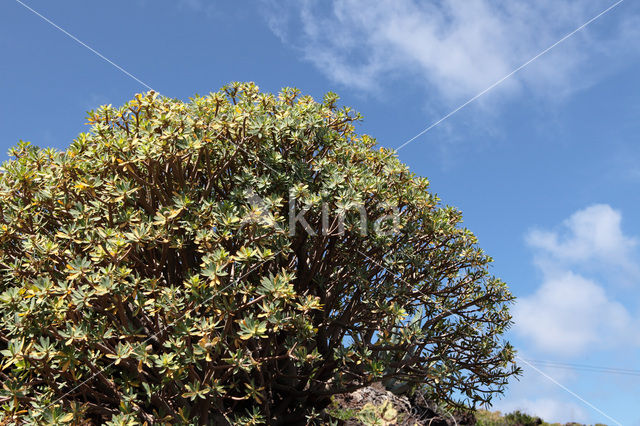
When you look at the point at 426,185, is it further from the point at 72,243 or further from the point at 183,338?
the point at 72,243

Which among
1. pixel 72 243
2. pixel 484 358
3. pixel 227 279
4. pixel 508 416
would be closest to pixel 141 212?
pixel 72 243

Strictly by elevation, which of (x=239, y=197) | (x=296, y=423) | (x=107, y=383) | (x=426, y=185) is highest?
(x=426, y=185)

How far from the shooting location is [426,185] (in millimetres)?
11242

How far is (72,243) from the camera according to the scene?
30.1ft

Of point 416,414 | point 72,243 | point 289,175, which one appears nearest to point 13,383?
point 72,243

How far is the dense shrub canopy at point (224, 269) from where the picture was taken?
830 cm

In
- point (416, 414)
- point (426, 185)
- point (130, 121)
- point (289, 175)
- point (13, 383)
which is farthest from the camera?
point (416, 414)

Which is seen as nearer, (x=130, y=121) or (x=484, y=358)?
(x=130, y=121)

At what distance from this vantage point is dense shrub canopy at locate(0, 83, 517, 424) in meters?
8.30

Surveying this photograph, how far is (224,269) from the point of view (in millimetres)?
8398

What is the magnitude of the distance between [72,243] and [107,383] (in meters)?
2.48

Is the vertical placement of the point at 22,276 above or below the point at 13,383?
above

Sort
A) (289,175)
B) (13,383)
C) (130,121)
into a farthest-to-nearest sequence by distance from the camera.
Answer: (130,121)
(289,175)
(13,383)

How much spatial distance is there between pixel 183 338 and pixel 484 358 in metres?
6.50
